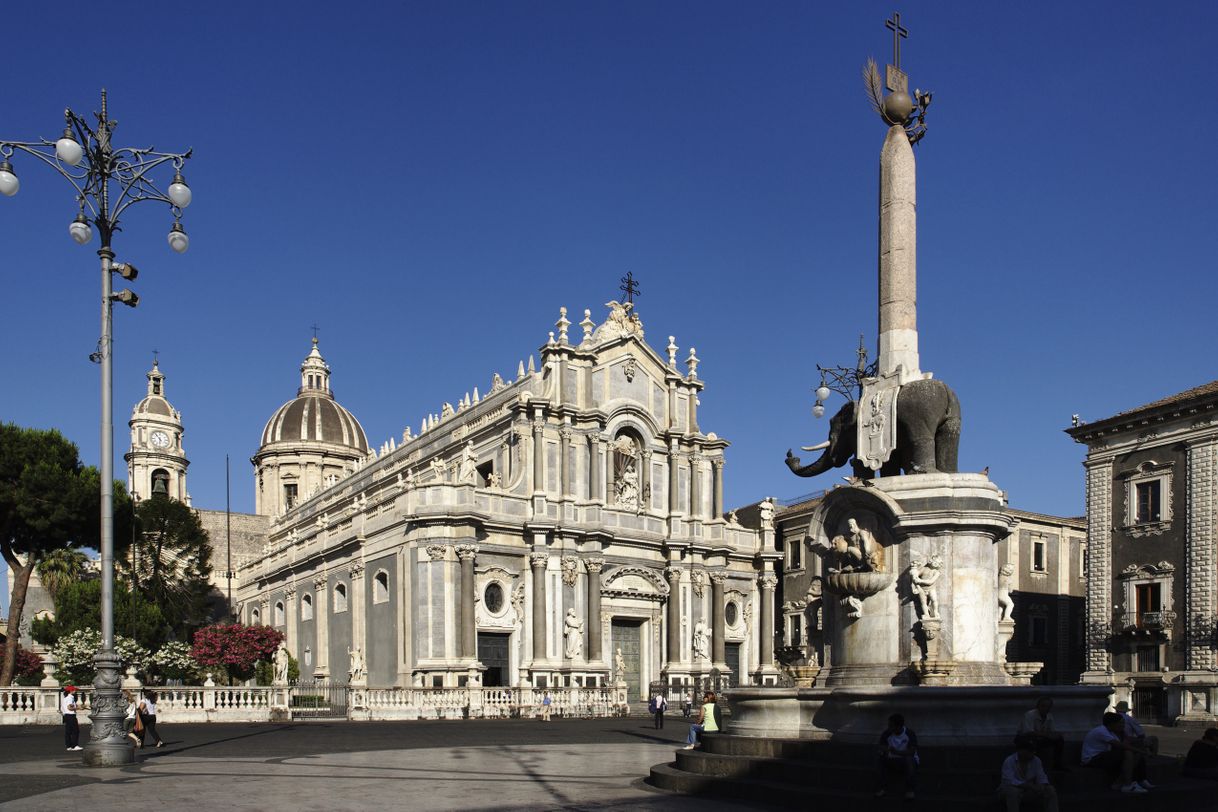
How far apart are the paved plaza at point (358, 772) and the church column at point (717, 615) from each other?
22.2 m

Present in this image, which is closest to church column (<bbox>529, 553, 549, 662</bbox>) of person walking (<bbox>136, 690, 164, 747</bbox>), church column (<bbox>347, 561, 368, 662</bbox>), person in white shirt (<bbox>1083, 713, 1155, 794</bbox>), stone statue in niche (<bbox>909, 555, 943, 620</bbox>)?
church column (<bbox>347, 561, 368, 662</bbox>)

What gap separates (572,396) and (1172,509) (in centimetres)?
2280

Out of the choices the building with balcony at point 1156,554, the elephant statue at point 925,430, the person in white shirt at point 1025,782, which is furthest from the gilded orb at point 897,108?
the building with balcony at point 1156,554

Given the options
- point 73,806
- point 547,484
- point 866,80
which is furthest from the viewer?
point 547,484

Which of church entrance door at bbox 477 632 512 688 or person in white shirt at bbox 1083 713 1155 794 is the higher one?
person in white shirt at bbox 1083 713 1155 794

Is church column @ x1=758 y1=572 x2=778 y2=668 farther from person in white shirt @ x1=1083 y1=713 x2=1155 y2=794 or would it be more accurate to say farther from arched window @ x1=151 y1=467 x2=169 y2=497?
arched window @ x1=151 y1=467 x2=169 y2=497

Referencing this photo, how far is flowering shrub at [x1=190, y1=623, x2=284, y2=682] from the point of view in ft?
169

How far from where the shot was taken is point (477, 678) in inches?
1730

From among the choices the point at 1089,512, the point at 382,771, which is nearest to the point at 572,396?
the point at 1089,512

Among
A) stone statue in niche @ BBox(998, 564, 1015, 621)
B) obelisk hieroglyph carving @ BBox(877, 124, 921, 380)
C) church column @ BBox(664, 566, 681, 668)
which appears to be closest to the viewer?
stone statue in niche @ BBox(998, 564, 1015, 621)

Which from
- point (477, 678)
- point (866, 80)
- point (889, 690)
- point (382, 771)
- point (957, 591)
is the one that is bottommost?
point (477, 678)

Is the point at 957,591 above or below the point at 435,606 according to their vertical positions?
above

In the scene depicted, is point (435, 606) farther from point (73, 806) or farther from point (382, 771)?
point (73, 806)

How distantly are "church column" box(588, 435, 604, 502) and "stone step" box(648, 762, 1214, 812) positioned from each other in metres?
34.5
